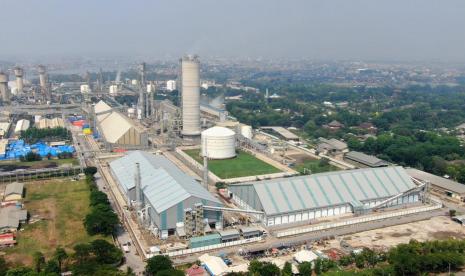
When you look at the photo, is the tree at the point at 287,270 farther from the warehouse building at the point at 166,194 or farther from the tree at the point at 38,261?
the tree at the point at 38,261

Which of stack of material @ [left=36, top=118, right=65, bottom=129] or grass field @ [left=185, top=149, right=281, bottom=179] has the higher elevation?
stack of material @ [left=36, top=118, right=65, bottom=129]

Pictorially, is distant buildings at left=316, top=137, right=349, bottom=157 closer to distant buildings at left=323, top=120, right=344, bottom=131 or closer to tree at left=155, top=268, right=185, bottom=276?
distant buildings at left=323, top=120, right=344, bottom=131

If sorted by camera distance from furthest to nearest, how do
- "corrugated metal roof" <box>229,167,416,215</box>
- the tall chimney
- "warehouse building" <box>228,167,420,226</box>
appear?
"corrugated metal roof" <box>229,167,416,215</box> → the tall chimney → "warehouse building" <box>228,167,420,226</box>

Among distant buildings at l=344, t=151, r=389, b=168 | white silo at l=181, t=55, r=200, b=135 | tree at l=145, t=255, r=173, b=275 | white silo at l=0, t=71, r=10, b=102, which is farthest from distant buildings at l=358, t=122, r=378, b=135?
white silo at l=0, t=71, r=10, b=102

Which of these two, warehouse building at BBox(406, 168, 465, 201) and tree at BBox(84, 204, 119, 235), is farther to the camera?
warehouse building at BBox(406, 168, 465, 201)

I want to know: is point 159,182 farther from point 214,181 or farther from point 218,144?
point 218,144

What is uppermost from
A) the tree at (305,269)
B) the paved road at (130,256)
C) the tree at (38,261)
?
the tree at (305,269)

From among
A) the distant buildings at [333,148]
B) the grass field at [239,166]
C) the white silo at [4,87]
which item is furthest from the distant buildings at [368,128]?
the white silo at [4,87]
